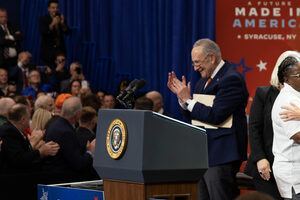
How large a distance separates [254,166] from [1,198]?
6.58ft

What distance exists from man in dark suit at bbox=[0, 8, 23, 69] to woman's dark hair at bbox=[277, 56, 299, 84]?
23.5 ft

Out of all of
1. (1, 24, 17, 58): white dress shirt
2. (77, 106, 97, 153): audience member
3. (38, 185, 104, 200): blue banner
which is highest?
(1, 24, 17, 58): white dress shirt

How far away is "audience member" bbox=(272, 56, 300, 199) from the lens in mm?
3705

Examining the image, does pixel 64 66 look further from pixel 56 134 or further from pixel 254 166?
pixel 254 166

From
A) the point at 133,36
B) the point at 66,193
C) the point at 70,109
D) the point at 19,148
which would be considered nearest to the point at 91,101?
the point at 70,109

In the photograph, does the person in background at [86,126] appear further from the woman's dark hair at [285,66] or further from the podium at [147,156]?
the podium at [147,156]

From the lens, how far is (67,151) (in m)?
5.79

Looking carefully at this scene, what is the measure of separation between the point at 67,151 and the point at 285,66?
260 cm

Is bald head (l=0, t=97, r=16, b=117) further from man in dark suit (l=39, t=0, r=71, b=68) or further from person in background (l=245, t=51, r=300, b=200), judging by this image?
man in dark suit (l=39, t=0, r=71, b=68)

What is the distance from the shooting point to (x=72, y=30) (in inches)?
428

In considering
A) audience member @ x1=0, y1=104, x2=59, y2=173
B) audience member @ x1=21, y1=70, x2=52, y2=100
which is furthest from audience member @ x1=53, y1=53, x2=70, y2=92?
audience member @ x1=0, y1=104, x2=59, y2=173

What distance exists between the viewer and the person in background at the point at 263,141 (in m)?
4.23

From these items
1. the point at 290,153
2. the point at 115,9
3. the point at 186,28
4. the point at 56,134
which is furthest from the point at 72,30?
the point at 290,153

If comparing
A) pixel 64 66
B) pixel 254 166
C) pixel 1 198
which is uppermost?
pixel 64 66
